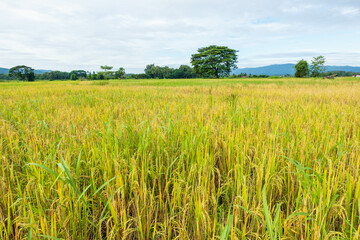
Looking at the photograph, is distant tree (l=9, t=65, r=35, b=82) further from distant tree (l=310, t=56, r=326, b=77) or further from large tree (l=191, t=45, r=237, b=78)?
distant tree (l=310, t=56, r=326, b=77)

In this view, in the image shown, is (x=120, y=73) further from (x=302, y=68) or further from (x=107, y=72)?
(x=302, y=68)

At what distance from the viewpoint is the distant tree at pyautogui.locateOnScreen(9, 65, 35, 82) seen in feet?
→ 276

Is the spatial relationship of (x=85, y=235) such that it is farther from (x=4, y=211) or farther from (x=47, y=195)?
(x=4, y=211)

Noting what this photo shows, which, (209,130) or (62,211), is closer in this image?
(62,211)

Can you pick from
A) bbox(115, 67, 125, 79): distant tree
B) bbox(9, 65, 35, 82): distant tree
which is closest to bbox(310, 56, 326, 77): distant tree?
bbox(115, 67, 125, 79): distant tree

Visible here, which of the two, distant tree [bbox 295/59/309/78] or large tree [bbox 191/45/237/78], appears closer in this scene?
large tree [bbox 191/45/237/78]

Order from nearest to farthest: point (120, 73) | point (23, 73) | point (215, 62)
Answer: point (215, 62) → point (120, 73) → point (23, 73)

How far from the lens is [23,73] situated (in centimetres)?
8600

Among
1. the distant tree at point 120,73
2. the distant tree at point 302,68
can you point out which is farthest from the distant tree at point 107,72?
the distant tree at point 302,68

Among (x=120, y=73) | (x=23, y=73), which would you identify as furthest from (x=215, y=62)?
(x=23, y=73)

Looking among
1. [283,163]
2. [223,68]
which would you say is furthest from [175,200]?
[223,68]

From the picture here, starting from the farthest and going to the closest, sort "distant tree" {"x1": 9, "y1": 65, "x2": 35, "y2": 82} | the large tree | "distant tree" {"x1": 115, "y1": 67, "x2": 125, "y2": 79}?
"distant tree" {"x1": 9, "y1": 65, "x2": 35, "y2": 82}, "distant tree" {"x1": 115, "y1": 67, "x2": 125, "y2": 79}, the large tree

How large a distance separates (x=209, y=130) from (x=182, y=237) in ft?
3.74

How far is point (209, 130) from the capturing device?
5.99 ft
